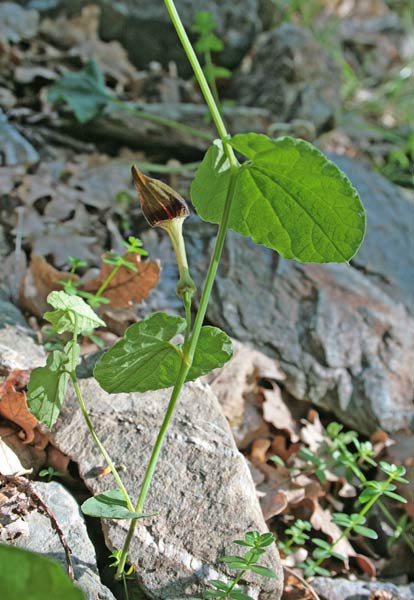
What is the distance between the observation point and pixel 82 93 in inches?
124

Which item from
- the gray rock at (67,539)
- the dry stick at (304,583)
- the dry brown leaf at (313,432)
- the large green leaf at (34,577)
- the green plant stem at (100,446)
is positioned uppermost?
the large green leaf at (34,577)

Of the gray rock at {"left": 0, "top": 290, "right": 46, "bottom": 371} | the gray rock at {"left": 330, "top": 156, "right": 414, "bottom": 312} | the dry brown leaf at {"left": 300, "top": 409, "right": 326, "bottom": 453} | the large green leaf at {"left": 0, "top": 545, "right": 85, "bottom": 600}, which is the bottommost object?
the dry brown leaf at {"left": 300, "top": 409, "right": 326, "bottom": 453}

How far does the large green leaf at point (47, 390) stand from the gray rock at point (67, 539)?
0.22 m

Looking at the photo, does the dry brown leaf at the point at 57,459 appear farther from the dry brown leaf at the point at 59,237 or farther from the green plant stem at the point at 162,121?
the green plant stem at the point at 162,121

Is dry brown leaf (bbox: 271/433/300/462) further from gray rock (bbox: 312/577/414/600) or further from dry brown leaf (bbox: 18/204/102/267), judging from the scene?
dry brown leaf (bbox: 18/204/102/267)

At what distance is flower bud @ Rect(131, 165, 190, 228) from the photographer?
48.2 inches

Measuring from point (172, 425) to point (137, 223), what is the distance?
4.39ft

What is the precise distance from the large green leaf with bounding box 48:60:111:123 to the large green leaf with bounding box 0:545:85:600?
2.66m

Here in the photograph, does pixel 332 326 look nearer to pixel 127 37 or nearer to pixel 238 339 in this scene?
pixel 238 339

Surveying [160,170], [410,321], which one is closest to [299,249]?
[410,321]

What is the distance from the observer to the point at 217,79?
3955 mm

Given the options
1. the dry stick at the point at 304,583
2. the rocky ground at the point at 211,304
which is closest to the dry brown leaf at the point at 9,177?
the rocky ground at the point at 211,304

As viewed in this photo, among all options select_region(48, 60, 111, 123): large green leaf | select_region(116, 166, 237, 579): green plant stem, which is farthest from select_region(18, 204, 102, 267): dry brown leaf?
select_region(116, 166, 237, 579): green plant stem

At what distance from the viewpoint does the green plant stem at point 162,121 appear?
125 inches
